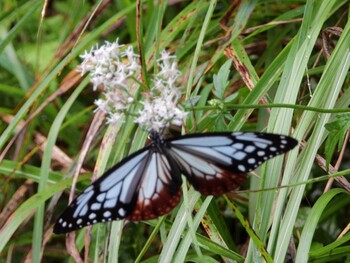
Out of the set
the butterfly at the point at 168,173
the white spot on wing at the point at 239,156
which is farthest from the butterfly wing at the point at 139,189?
the white spot on wing at the point at 239,156

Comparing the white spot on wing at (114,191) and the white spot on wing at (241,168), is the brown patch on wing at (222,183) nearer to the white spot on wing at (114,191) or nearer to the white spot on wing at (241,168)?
the white spot on wing at (241,168)

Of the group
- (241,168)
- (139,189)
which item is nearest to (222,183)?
(241,168)

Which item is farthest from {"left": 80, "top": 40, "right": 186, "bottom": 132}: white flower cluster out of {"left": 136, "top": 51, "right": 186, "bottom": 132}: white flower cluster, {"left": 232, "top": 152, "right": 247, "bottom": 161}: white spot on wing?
{"left": 232, "top": 152, "right": 247, "bottom": 161}: white spot on wing

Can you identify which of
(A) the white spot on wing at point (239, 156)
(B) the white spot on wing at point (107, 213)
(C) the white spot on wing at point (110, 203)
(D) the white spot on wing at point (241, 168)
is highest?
(A) the white spot on wing at point (239, 156)

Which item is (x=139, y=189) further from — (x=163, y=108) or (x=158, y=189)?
(x=163, y=108)

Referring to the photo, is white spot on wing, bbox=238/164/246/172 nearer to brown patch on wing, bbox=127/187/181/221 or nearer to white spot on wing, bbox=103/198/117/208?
brown patch on wing, bbox=127/187/181/221

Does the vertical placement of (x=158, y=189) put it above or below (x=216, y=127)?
below
